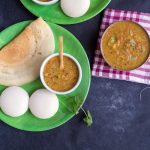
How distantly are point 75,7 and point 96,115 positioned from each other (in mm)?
443

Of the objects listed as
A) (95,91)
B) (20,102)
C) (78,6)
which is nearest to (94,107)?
(95,91)

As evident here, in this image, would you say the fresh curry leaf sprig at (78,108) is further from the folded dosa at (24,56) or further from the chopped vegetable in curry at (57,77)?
the folded dosa at (24,56)

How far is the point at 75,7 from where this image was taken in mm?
1392

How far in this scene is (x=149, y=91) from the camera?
58.2 inches

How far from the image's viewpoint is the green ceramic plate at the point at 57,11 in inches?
56.2

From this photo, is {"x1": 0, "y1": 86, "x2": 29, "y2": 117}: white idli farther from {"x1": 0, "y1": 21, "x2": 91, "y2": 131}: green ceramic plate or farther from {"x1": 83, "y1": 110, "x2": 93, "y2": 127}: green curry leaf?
{"x1": 83, "y1": 110, "x2": 93, "y2": 127}: green curry leaf

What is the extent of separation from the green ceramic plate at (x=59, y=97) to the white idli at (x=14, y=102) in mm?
34

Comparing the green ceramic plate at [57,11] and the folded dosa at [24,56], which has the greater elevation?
the green ceramic plate at [57,11]

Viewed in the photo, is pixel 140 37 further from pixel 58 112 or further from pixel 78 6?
pixel 58 112

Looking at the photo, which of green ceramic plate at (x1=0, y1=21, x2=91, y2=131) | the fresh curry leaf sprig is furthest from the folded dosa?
the fresh curry leaf sprig

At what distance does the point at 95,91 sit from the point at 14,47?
372mm

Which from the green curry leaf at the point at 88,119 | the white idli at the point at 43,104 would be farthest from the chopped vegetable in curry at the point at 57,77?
the green curry leaf at the point at 88,119

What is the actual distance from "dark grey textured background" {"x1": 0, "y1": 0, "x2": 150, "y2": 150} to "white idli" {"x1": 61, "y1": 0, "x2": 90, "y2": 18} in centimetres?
8

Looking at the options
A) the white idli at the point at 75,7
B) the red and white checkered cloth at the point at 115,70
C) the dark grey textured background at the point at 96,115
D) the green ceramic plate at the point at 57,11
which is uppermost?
the white idli at the point at 75,7
